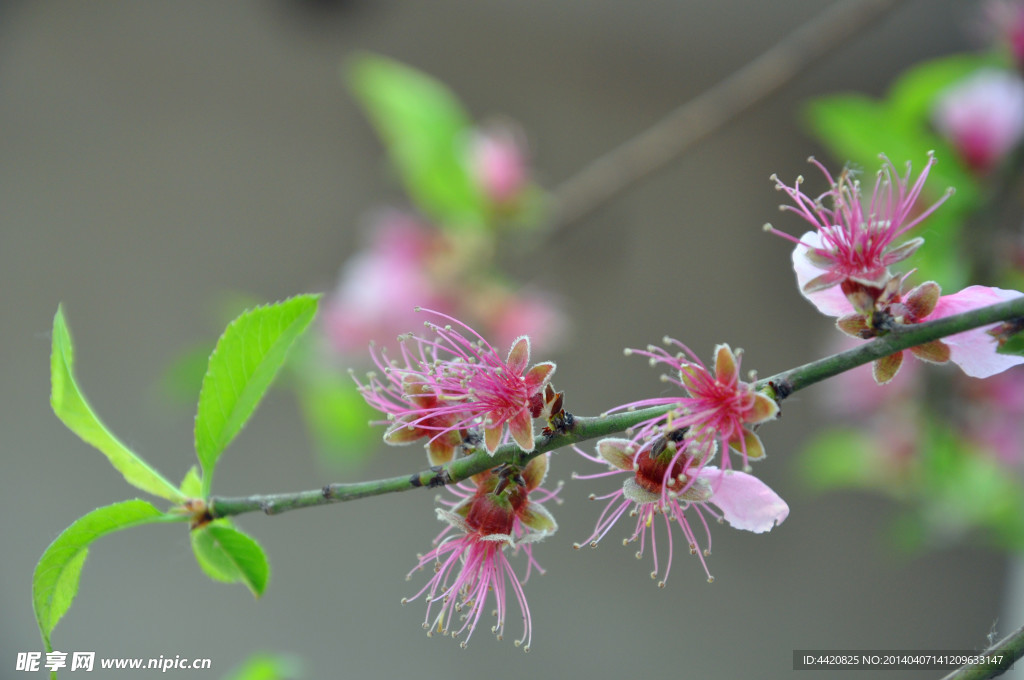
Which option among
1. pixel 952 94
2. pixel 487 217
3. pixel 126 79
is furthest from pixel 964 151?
pixel 126 79

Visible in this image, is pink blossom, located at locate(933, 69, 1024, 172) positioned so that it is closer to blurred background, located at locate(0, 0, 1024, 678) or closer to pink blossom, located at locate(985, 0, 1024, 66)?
pink blossom, located at locate(985, 0, 1024, 66)

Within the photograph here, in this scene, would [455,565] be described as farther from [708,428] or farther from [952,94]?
[952,94]

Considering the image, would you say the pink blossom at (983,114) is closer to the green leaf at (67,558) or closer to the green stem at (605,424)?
the green stem at (605,424)

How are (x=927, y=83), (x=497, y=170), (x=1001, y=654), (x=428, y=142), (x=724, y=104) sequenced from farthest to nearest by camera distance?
(x=497, y=170) < (x=428, y=142) < (x=724, y=104) < (x=927, y=83) < (x=1001, y=654)

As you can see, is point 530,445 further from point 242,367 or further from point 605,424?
point 242,367

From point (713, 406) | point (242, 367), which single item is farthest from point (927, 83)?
point (242, 367)

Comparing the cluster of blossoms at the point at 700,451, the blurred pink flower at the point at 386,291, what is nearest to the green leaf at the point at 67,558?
the cluster of blossoms at the point at 700,451
